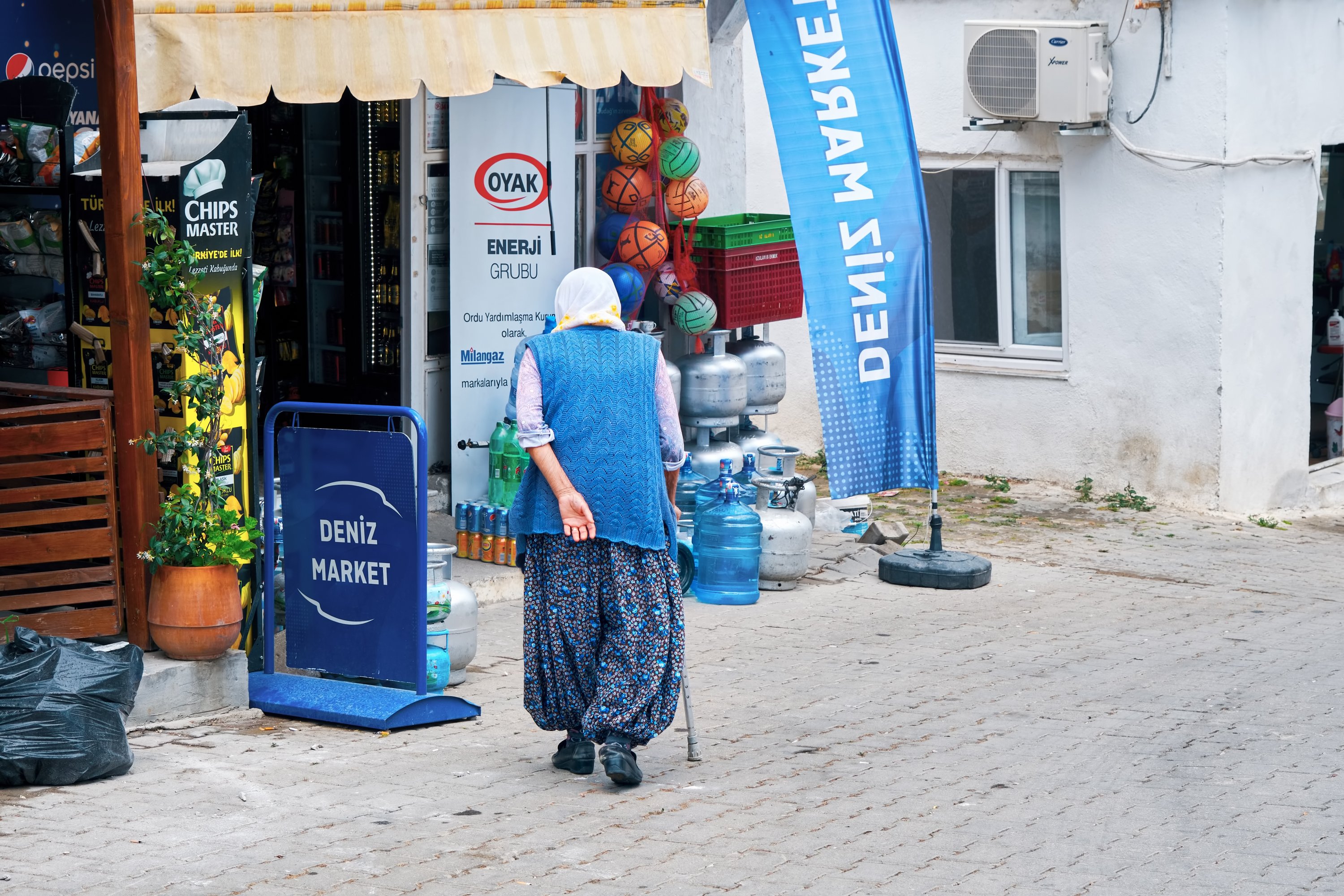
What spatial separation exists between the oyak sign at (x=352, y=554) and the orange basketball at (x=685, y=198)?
3990 mm

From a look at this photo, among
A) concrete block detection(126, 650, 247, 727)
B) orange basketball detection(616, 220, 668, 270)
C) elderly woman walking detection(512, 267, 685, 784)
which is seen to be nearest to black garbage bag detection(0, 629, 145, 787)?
concrete block detection(126, 650, 247, 727)

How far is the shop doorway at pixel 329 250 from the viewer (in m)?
9.53

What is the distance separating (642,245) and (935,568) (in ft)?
8.31

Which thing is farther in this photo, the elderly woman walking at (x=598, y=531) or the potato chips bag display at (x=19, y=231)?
the potato chips bag display at (x=19, y=231)

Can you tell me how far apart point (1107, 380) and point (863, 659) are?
17.0ft

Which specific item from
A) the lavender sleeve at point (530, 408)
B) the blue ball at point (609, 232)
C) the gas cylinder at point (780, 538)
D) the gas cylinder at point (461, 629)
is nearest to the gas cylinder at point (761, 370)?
the blue ball at point (609, 232)

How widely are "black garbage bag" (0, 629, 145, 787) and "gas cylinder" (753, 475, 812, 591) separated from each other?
13.9 ft

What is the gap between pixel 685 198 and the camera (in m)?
10.3

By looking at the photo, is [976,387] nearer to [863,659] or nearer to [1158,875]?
[863,659]

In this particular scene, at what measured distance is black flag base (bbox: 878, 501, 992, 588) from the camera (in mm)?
9547

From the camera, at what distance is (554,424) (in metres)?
5.80

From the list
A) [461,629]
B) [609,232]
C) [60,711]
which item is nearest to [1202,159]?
[609,232]

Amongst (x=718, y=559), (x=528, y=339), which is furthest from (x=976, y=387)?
(x=528, y=339)

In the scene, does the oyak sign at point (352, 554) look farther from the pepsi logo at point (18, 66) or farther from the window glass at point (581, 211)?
the window glass at point (581, 211)
